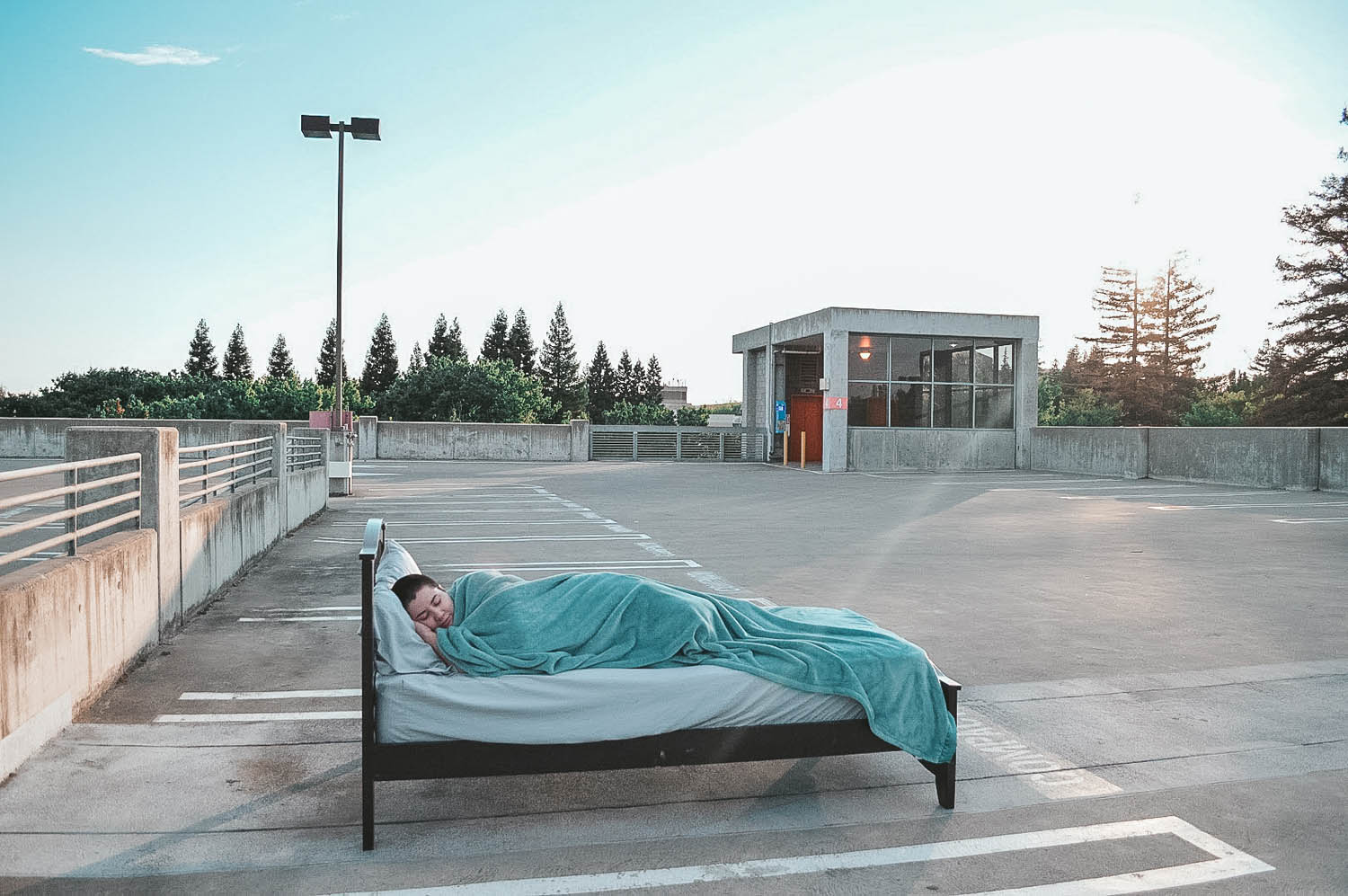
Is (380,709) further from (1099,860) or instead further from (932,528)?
(932,528)

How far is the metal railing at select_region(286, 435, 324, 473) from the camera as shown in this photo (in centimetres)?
1467

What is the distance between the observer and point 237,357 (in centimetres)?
11550

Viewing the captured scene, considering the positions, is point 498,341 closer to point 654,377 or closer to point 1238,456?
point 654,377

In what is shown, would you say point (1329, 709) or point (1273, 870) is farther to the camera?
point (1329, 709)

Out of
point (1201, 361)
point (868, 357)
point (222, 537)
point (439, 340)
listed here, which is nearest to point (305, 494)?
point (222, 537)

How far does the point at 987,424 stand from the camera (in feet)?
113

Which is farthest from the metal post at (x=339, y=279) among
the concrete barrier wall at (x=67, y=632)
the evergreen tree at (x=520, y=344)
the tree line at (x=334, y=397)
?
the evergreen tree at (x=520, y=344)

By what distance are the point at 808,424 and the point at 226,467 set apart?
29.5 metres

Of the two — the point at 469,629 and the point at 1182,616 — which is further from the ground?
the point at 469,629

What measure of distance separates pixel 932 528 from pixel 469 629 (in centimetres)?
1210

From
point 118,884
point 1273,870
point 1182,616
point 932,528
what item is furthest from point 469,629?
point 932,528

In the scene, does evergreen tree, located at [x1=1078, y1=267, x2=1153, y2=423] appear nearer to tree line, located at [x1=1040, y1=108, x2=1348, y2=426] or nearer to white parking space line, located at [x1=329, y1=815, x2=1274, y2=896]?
tree line, located at [x1=1040, y1=108, x2=1348, y2=426]

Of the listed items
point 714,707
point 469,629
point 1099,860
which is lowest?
point 1099,860

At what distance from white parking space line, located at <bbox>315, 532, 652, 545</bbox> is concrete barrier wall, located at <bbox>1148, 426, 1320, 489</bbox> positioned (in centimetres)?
1827
